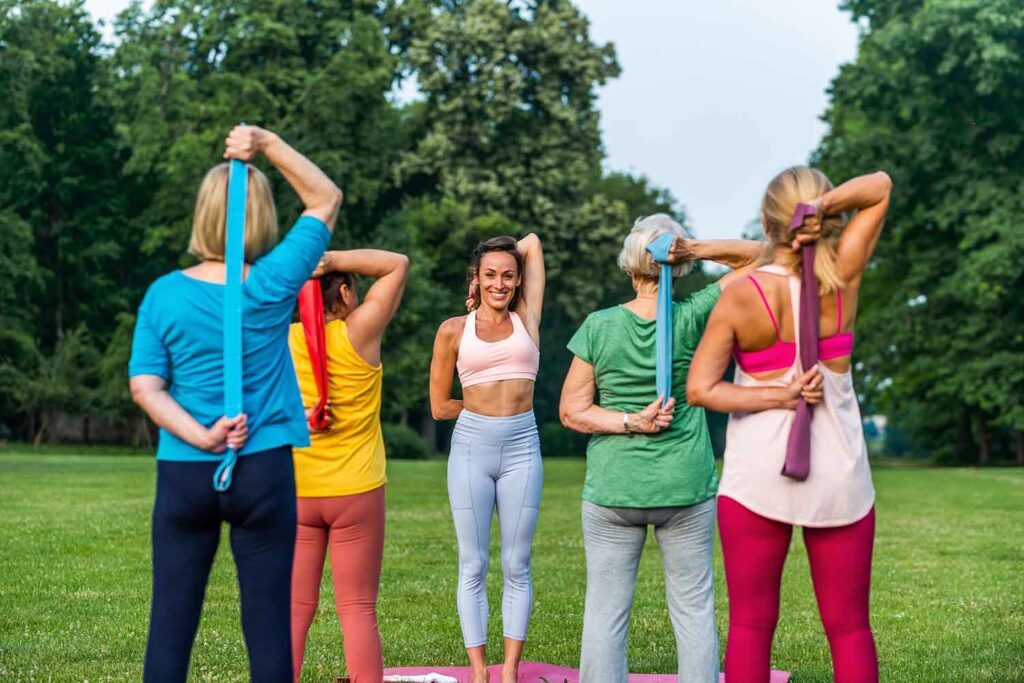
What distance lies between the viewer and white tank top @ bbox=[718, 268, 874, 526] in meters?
4.71

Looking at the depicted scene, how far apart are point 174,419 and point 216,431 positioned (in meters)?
0.15

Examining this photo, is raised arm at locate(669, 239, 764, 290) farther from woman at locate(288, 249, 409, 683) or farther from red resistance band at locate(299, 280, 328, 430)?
red resistance band at locate(299, 280, 328, 430)

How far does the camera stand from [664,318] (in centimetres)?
567

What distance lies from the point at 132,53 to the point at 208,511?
43.6 meters

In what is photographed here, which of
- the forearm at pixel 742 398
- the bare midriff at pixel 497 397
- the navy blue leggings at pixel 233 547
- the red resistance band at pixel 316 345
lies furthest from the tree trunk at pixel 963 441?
the navy blue leggings at pixel 233 547

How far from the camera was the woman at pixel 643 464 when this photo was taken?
5797 mm

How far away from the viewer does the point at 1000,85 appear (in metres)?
38.5

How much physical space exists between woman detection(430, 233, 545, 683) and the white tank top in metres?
2.37

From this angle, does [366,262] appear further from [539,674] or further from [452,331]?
[539,674]

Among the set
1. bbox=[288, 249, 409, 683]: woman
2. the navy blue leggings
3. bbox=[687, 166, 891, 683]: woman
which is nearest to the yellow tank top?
bbox=[288, 249, 409, 683]: woman

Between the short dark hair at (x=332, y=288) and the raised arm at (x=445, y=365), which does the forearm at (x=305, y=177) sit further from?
the raised arm at (x=445, y=365)

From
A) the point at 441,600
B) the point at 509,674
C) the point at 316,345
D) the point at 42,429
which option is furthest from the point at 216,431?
the point at 42,429

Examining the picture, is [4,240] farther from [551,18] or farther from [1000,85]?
[1000,85]

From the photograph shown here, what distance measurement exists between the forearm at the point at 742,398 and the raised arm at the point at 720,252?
2.97ft
